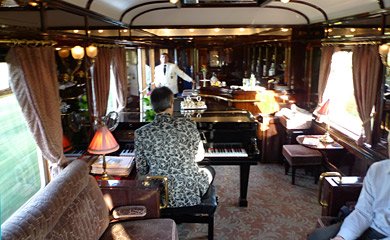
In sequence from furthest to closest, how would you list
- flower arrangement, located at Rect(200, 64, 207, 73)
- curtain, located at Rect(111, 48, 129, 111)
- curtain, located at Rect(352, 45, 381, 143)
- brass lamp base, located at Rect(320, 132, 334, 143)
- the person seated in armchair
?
1. flower arrangement, located at Rect(200, 64, 207, 73)
2. curtain, located at Rect(111, 48, 129, 111)
3. brass lamp base, located at Rect(320, 132, 334, 143)
4. curtain, located at Rect(352, 45, 381, 143)
5. the person seated in armchair

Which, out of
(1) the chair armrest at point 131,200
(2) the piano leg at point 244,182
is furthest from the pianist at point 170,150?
(2) the piano leg at point 244,182

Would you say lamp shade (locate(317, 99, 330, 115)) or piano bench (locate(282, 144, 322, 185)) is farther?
piano bench (locate(282, 144, 322, 185))

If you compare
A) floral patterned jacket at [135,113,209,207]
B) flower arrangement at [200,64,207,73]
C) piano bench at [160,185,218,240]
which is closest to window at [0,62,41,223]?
floral patterned jacket at [135,113,209,207]

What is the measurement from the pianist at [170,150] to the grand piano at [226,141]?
37.9 inches

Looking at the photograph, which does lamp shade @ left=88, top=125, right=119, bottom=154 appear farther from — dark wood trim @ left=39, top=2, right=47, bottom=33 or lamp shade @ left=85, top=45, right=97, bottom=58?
lamp shade @ left=85, top=45, right=97, bottom=58

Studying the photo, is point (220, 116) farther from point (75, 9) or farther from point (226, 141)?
point (75, 9)

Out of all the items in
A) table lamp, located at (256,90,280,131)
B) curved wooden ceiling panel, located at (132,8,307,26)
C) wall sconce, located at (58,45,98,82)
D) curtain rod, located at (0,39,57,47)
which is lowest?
table lamp, located at (256,90,280,131)

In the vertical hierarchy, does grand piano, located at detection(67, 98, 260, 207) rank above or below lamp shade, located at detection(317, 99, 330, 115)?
below

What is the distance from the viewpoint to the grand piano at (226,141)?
3881 millimetres

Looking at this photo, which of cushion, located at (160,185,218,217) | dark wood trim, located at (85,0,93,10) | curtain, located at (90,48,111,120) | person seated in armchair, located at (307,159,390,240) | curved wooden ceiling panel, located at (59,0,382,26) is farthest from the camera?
curved wooden ceiling panel, located at (59,0,382,26)

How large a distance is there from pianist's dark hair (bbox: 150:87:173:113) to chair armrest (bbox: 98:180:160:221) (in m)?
0.71

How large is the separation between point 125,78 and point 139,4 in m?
1.17

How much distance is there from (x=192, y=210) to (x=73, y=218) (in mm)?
1126

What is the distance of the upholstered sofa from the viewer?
6.22 ft
